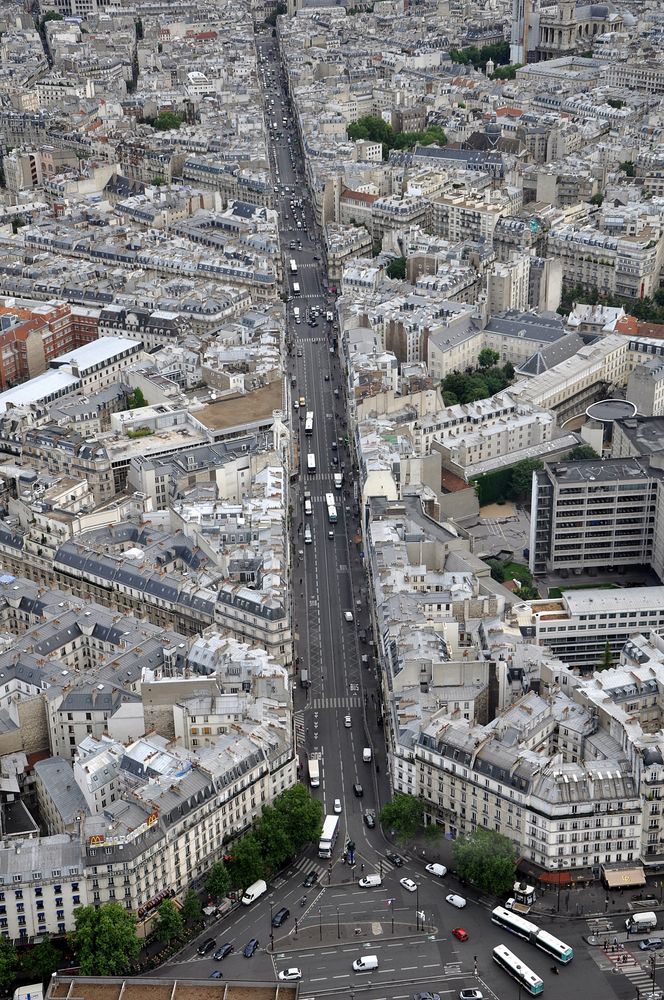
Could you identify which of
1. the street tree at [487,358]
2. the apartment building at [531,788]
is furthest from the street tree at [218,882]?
the street tree at [487,358]

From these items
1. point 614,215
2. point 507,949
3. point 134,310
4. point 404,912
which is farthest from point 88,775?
point 614,215

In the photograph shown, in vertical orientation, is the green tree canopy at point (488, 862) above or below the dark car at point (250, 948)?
above

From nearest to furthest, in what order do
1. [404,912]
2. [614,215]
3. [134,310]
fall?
[404,912]
[134,310]
[614,215]

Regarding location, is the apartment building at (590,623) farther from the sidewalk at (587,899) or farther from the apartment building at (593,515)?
the sidewalk at (587,899)

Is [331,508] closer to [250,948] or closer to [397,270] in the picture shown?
[250,948]

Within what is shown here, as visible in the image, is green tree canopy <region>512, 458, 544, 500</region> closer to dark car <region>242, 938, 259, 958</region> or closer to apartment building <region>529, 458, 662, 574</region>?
apartment building <region>529, 458, 662, 574</region>

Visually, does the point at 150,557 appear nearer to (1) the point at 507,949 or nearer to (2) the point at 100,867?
(2) the point at 100,867
